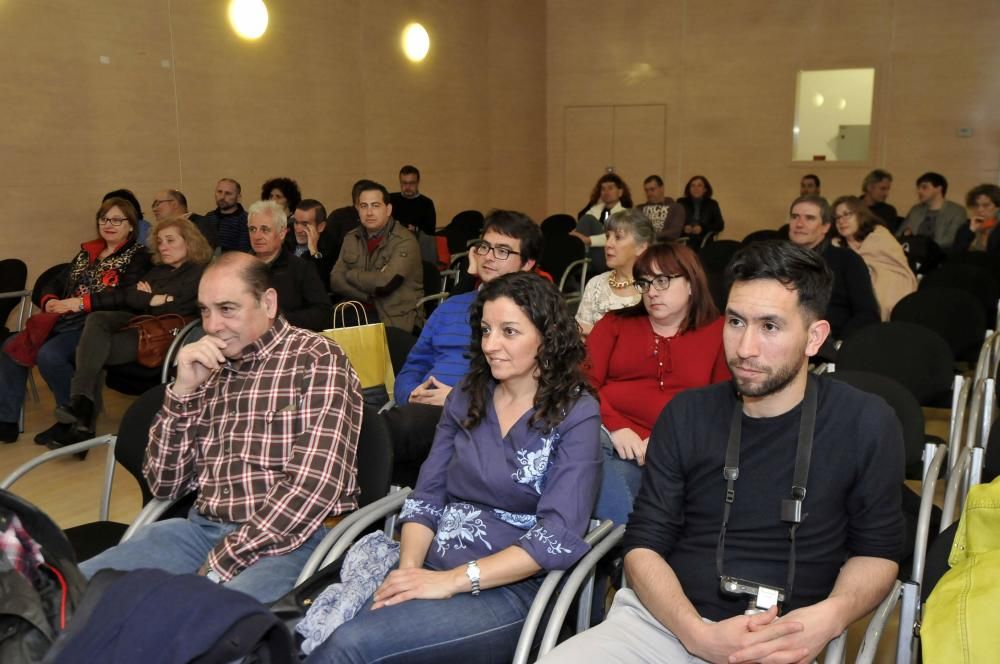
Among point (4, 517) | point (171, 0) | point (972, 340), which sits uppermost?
point (171, 0)

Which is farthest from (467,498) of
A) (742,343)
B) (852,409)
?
(852,409)

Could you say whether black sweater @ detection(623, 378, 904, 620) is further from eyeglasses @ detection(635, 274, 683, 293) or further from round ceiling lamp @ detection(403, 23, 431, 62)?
round ceiling lamp @ detection(403, 23, 431, 62)

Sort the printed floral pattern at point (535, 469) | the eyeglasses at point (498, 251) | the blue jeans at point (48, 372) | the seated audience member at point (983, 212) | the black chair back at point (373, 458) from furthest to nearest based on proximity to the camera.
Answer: the seated audience member at point (983, 212), the blue jeans at point (48, 372), the eyeglasses at point (498, 251), the black chair back at point (373, 458), the printed floral pattern at point (535, 469)

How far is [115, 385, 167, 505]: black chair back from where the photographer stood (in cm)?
280

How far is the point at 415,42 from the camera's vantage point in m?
10.1

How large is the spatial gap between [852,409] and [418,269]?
3.94 m

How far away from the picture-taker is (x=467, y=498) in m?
2.36

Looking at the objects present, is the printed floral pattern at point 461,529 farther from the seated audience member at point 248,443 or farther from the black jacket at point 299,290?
the black jacket at point 299,290

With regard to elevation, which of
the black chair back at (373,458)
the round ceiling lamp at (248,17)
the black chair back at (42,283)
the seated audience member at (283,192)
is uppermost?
the round ceiling lamp at (248,17)

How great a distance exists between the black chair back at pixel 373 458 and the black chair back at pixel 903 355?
6.69 ft

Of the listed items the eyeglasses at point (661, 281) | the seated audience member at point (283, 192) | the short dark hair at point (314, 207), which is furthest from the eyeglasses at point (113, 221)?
the eyeglasses at point (661, 281)

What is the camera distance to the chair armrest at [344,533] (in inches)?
89.7

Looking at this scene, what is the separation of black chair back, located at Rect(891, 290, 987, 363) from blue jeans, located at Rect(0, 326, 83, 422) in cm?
442

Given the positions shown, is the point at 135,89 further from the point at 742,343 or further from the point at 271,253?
the point at 742,343
